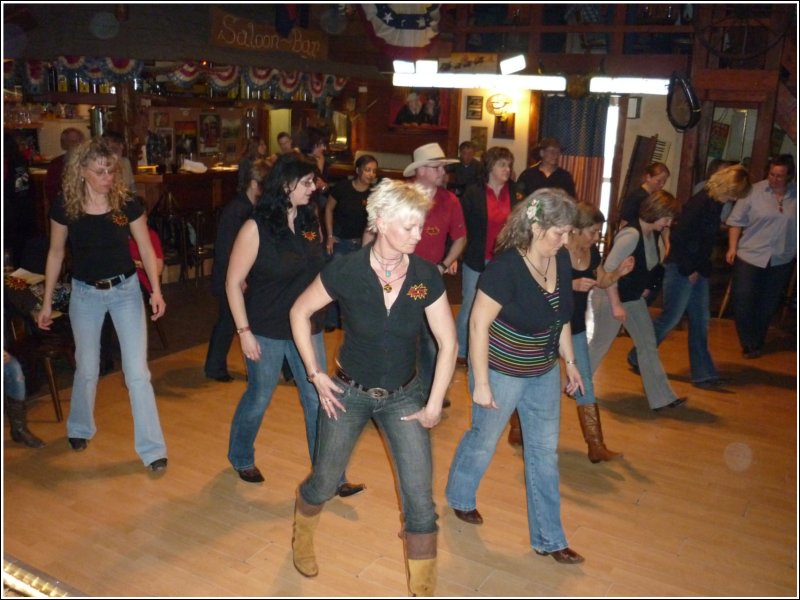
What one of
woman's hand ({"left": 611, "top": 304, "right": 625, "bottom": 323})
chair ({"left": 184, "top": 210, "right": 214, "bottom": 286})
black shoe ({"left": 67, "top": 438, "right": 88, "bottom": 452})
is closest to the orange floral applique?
woman's hand ({"left": 611, "top": 304, "right": 625, "bottom": 323})

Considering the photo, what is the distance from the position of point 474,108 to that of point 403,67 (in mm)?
2142

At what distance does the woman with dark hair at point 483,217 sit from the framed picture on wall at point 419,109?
7.58 m

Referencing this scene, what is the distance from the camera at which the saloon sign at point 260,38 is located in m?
8.41

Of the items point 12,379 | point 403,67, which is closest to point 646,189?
point 12,379

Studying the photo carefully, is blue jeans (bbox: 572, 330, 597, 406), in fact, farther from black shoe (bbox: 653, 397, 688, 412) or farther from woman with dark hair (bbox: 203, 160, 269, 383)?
woman with dark hair (bbox: 203, 160, 269, 383)

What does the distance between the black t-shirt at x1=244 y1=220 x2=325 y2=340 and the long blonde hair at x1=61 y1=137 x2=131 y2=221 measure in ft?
3.00

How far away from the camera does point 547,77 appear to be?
10.3 m

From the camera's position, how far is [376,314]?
292cm

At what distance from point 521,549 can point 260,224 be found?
1890 millimetres

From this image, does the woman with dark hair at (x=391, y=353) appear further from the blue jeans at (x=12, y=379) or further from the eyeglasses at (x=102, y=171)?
the eyeglasses at (x=102, y=171)

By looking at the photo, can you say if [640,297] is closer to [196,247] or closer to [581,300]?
[581,300]

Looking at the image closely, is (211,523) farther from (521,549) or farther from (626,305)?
(626,305)

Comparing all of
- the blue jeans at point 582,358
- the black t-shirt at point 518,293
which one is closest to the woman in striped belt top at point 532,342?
the black t-shirt at point 518,293

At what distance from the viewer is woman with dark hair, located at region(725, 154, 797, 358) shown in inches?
249
